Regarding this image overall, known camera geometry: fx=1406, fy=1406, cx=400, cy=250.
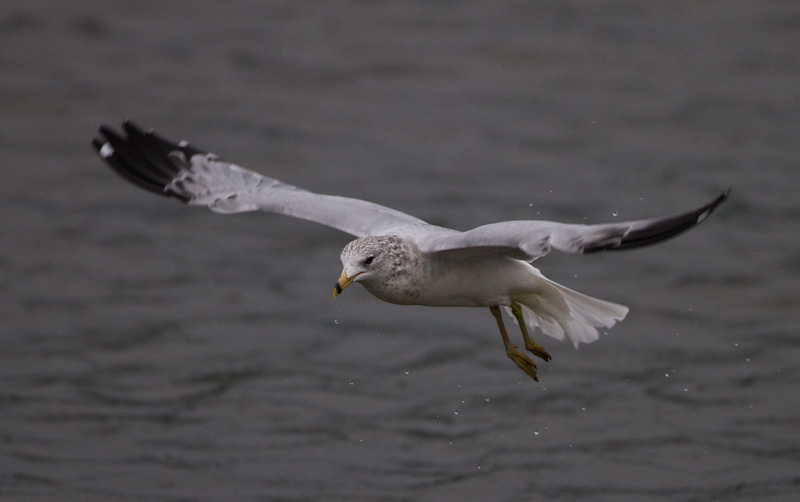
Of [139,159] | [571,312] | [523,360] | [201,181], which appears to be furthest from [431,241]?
[139,159]

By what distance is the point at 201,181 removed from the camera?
8.54 metres

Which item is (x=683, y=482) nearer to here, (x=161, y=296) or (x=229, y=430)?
(x=229, y=430)

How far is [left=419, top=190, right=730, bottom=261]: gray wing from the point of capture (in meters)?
6.06

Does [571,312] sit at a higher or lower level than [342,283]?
lower

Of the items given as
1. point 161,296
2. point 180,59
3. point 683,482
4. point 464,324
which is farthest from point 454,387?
point 180,59

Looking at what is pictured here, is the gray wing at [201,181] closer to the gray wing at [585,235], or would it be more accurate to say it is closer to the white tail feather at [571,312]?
the white tail feather at [571,312]

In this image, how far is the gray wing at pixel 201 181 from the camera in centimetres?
802

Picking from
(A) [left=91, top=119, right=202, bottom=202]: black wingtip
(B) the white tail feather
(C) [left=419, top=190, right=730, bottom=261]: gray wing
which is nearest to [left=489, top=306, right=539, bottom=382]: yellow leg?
(B) the white tail feather

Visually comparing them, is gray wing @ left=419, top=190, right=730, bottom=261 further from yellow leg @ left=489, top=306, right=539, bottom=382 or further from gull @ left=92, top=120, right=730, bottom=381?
yellow leg @ left=489, top=306, right=539, bottom=382

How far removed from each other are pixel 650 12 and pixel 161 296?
25.6ft

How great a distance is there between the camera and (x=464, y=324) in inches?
465

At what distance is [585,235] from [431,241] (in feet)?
3.64

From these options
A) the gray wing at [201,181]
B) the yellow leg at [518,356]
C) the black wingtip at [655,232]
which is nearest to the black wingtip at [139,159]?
the gray wing at [201,181]

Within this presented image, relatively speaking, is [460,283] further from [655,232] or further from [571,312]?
[655,232]
